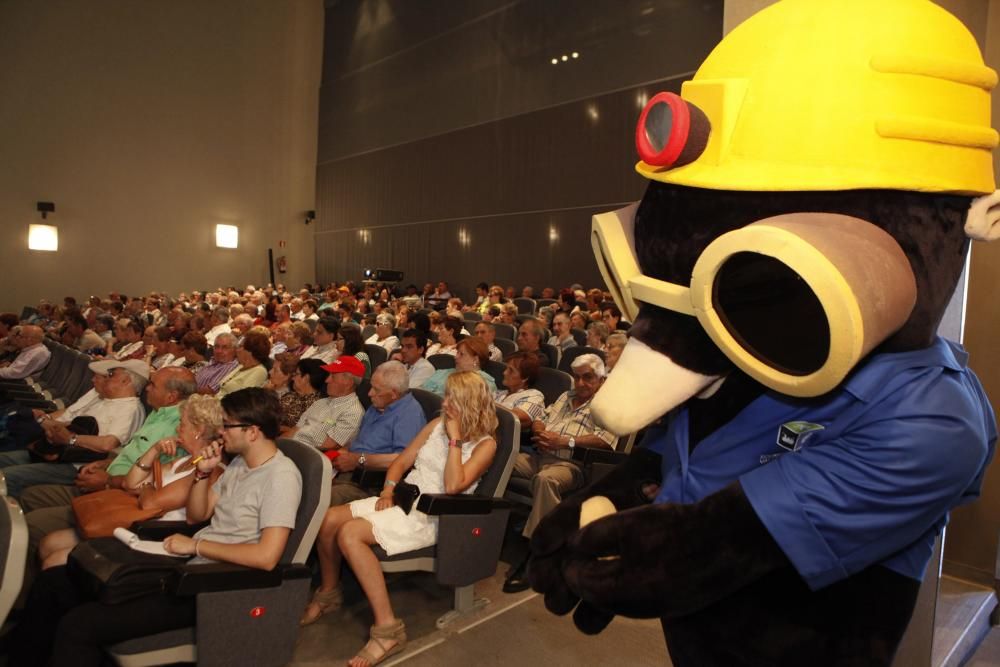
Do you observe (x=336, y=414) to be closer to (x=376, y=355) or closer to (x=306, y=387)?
(x=306, y=387)

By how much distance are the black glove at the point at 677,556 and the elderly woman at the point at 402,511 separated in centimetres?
174

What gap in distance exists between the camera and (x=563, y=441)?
333cm

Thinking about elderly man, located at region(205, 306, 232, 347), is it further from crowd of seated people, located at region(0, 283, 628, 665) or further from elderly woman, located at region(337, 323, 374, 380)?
elderly woman, located at region(337, 323, 374, 380)

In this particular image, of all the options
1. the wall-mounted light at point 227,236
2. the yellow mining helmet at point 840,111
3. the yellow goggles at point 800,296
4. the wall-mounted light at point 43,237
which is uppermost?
the wall-mounted light at point 227,236

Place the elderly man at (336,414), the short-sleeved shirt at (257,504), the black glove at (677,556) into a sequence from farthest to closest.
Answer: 1. the elderly man at (336,414)
2. the short-sleeved shirt at (257,504)
3. the black glove at (677,556)

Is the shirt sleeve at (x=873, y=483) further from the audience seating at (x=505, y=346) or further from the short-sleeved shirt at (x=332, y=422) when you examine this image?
the audience seating at (x=505, y=346)

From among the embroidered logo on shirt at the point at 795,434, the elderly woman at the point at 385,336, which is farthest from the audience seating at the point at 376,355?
the embroidered logo on shirt at the point at 795,434

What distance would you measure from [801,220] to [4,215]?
1761cm

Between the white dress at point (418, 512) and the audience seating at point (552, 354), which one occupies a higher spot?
the audience seating at point (552, 354)

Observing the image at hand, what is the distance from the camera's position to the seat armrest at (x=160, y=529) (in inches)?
93.3

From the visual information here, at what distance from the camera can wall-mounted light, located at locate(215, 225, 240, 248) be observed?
1754cm

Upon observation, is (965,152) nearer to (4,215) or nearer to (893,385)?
(893,385)

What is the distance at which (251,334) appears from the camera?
4.73 metres

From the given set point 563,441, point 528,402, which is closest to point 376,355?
point 528,402
